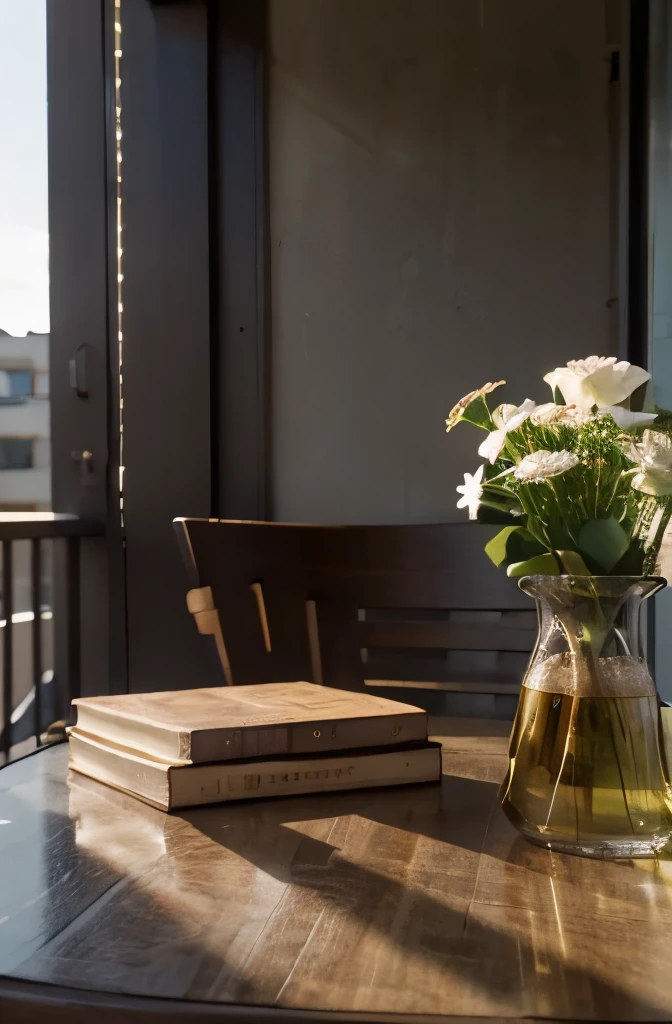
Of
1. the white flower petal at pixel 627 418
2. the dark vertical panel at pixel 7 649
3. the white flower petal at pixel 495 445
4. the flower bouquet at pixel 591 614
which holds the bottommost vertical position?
the dark vertical panel at pixel 7 649

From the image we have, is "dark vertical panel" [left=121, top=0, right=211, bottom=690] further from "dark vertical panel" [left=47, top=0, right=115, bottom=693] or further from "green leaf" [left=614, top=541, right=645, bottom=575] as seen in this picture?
"green leaf" [left=614, top=541, right=645, bottom=575]

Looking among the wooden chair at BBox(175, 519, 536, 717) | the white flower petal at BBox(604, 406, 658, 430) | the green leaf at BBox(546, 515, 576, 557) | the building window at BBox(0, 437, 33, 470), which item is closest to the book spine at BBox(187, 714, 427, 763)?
the green leaf at BBox(546, 515, 576, 557)

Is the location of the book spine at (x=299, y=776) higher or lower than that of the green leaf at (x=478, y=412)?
lower

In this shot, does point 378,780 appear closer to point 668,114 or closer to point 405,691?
point 405,691

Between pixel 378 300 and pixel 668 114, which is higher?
pixel 668 114

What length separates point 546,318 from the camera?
6.38 feet

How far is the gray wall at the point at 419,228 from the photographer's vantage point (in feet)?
6.34

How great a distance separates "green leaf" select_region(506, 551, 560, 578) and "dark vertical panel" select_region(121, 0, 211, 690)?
1.39 m

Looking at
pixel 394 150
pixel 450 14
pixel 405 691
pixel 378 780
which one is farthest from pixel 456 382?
pixel 378 780

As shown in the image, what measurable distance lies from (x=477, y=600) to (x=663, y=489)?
959mm

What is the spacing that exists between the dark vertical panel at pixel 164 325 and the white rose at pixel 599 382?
54.9 inches

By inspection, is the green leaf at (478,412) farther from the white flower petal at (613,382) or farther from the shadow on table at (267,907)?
the shadow on table at (267,907)

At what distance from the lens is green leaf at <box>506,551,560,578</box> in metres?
0.71

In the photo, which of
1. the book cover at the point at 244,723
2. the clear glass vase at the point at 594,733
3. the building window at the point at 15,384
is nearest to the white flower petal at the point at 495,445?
the clear glass vase at the point at 594,733
